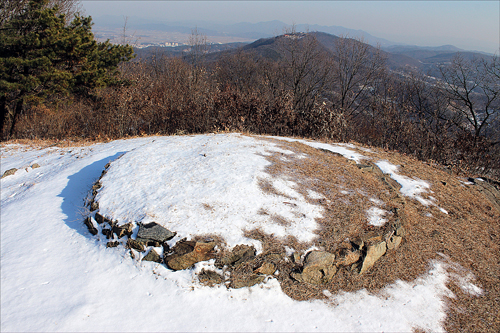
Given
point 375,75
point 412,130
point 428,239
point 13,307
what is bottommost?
point 13,307

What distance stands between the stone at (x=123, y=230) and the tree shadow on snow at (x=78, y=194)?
2.10ft

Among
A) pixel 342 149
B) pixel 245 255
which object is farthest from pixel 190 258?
pixel 342 149

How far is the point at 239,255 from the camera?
169 inches

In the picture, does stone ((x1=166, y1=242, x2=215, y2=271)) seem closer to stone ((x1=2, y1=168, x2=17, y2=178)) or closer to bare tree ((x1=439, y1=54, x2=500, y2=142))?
stone ((x1=2, y1=168, x2=17, y2=178))

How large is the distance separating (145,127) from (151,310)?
12065 millimetres

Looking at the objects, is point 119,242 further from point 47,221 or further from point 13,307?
point 47,221

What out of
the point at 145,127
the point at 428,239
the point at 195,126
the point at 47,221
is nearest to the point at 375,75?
the point at 195,126

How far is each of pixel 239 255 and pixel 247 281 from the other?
0.41m

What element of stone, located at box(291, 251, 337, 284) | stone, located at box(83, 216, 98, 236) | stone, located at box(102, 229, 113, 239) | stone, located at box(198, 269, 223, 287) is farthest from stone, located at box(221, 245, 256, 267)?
stone, located at box(83, 216, 98, 236)

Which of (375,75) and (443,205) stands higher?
(375,75)

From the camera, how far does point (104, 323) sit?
3.43 metres

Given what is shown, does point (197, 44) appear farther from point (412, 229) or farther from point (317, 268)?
point (317, 268)

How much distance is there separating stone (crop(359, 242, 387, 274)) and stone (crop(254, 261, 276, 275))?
1473 millimetres

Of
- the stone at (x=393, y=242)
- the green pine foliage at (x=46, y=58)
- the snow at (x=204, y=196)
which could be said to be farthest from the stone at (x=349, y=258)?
the green pine foliage at (x=46, y=58)
